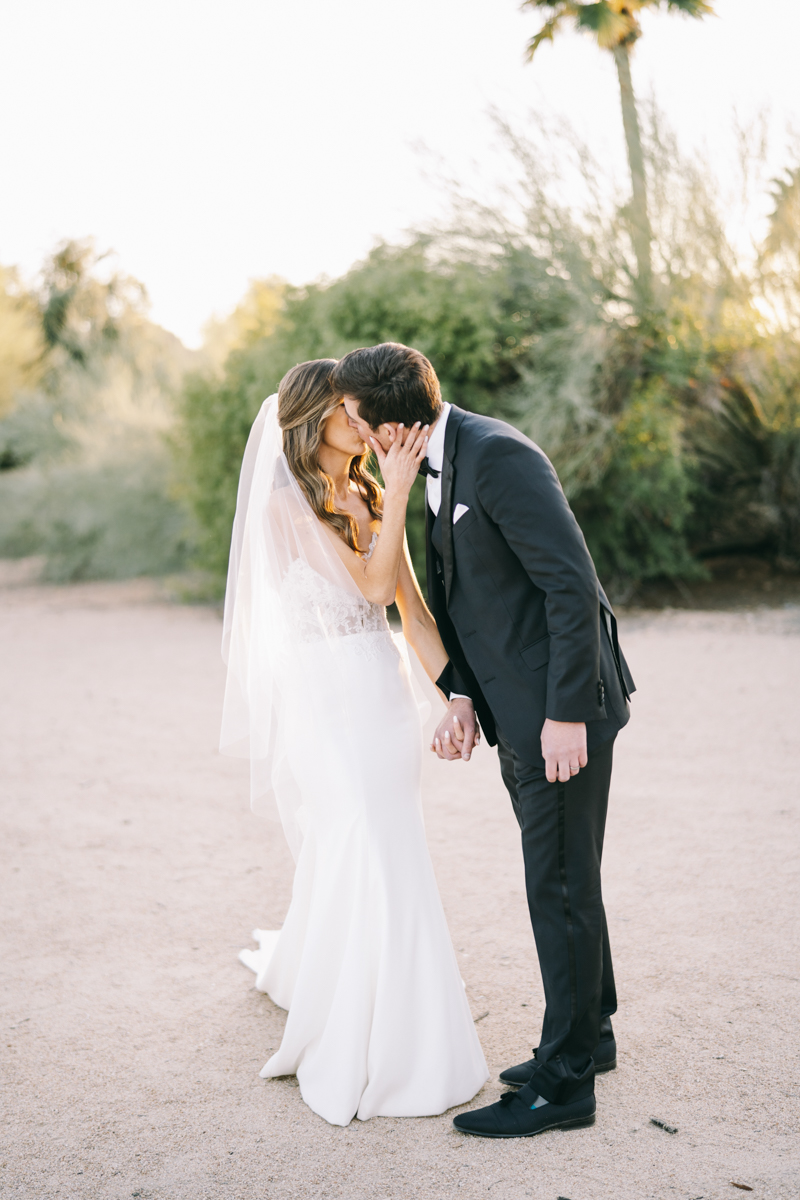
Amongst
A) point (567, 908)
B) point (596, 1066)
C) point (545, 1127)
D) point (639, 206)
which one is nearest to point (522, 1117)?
point (545, 1127)

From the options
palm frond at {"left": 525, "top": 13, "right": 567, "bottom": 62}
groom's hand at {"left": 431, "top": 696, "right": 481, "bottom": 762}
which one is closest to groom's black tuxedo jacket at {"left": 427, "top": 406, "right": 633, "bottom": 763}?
groom's hand at {"left": 431, "top": 696, "right": 481, "bottom": 762}

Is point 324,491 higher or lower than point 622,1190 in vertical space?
higher

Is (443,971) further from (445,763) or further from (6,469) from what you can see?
(6,469)

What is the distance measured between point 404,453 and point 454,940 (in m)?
2.16

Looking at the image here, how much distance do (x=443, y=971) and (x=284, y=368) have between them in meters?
10.9

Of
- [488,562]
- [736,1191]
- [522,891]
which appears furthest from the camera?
[522,891]

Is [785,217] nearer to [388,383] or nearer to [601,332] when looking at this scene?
[601,332]

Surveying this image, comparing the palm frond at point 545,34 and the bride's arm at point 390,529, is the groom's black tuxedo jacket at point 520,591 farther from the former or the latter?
the palm frond at point 545,34

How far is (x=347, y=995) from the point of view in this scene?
9.14ft

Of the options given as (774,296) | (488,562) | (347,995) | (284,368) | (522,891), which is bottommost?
(522,891)

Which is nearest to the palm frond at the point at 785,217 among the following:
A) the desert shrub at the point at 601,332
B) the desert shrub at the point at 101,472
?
the desert shrub at the point at 601,332

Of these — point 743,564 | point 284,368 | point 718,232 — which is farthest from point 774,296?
point 284,368

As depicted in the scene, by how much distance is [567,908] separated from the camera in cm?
258

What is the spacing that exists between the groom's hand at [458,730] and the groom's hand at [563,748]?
358mm
